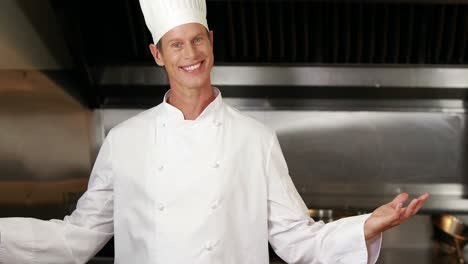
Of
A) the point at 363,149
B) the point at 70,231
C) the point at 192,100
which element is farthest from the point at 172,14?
the point at 363,149

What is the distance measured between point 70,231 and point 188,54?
51 cm

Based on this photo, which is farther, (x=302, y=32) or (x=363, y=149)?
(x=363, y=149)

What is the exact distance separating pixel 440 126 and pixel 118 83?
49.7 inches

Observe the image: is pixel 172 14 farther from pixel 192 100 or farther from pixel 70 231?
pixel 70 231

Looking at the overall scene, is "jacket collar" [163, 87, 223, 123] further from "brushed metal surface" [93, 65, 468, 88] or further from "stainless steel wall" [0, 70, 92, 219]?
"brushed metal surface" [93, 65, 468, 88]

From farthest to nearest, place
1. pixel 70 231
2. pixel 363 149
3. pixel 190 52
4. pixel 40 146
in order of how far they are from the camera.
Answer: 1. pixel 363 149
2. pixel 40 146
3. pixel 70 231
4. pixel 190 52

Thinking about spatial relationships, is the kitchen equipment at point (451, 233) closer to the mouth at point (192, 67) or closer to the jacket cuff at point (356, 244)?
the jacket cuff at point (356, 244)

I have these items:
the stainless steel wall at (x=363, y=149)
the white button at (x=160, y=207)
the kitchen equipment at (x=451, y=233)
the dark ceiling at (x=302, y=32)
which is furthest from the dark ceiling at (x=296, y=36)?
the white button at (x=160, y=207)

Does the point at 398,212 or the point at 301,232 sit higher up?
the point at 398,212

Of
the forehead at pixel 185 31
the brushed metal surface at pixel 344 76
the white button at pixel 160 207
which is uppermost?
the forehead at pixel 185 31

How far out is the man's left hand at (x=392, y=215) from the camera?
53.2 inches

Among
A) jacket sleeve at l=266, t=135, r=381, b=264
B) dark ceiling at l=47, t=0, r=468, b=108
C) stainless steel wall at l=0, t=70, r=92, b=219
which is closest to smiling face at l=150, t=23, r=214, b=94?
jacket sleeve at l=266, t=135, r=381, b=264

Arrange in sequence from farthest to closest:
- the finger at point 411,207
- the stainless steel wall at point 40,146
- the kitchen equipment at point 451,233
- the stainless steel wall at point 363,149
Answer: the stainless steel wall at point 363,149
the kitchen equipment at point 451,233
the stainless steel wall at point 40,146
the finger at point 411,207

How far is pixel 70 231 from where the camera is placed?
1.63 meters
